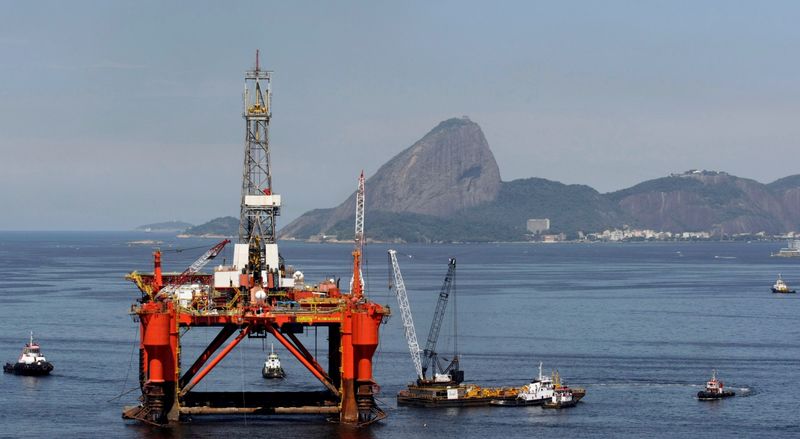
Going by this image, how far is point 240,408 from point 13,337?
55.7 meters

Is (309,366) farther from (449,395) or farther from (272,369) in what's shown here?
(272,369)

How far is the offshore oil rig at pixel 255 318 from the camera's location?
7038cm

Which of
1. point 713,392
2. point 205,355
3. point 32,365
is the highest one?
point 205,355

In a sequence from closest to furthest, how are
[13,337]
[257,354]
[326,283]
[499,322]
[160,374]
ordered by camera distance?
[160,374]
[326,283]
[257,354]
[13,337]
[499,322]

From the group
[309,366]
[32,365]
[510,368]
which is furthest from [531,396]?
[32,365]

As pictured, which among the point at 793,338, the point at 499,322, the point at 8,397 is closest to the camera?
the point at 8,397

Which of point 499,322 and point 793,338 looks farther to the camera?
point 499,322

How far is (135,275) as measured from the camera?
7438 cm

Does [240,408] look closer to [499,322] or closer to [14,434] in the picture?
[14,434]

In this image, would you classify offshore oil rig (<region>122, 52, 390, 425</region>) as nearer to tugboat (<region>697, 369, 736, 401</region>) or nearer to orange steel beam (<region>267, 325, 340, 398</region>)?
orange steel beam (<region>267, 325, 340, 398</region>)

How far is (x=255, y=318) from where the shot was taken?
70.4 m

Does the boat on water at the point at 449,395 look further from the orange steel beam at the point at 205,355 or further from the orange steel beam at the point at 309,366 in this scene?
the orange steel beam at the point at 205,355

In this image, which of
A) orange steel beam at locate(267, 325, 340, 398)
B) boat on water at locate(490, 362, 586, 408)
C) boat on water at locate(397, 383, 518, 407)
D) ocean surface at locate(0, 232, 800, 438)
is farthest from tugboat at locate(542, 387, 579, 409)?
orange steel beam at locate(267, 325, 340, 398)

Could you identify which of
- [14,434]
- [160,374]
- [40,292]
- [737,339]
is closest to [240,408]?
[160,374]
